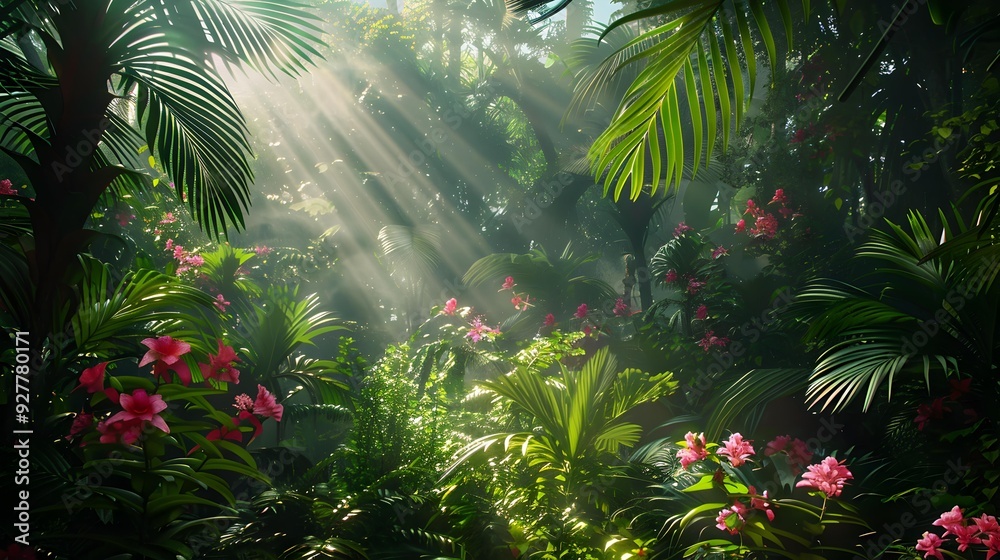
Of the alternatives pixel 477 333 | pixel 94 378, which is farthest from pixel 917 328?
pixel 94 378

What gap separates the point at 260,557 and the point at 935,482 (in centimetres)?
303

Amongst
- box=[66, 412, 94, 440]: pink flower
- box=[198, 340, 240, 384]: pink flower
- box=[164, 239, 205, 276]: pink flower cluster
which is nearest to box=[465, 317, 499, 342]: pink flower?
box=[164, 239, 205, 276]: pink flower cluster

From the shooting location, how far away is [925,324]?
2900mm

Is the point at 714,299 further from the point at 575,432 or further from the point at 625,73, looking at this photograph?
the point at 625,73

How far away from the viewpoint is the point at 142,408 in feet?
6.02

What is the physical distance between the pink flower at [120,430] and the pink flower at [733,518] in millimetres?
2126

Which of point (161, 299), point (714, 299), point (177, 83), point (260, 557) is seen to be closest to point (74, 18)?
point (177, 83)

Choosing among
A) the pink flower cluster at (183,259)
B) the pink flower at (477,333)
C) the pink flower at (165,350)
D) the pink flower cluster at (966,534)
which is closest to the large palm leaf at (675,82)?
the pink flower at (165,350)

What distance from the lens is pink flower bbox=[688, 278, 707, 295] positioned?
5930 mm

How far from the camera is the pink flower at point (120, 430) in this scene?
1813mm

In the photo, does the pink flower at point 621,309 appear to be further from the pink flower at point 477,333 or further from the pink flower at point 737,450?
the pink flower at point 737,450

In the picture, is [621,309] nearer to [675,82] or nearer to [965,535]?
[965,535]

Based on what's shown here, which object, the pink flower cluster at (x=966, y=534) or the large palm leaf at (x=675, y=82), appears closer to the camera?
the large palm leaf at (x=675, y=82)

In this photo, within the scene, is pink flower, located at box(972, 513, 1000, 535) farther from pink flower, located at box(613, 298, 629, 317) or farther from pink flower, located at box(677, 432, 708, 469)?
pink flower, located at box(613, 298, 629, 317)
